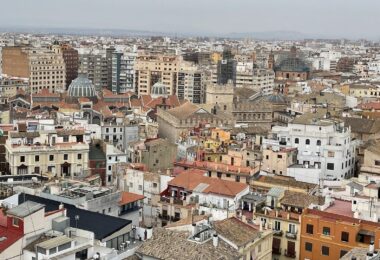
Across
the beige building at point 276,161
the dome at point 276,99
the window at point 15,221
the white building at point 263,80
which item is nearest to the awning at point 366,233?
the window at point 15,221

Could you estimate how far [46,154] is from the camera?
2213 inches

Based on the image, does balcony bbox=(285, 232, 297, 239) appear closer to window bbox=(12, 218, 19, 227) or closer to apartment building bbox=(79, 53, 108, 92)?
window bbox=(12, 218, 19, 227)

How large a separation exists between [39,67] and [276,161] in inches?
3545

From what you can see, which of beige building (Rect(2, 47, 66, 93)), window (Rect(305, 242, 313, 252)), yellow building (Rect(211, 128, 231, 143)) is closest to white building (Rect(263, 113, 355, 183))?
yellow building (Rect(211, 128, 231, 143))

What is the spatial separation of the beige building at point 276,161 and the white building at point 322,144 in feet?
4.87

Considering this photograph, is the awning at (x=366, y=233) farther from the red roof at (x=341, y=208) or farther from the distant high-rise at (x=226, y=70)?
the distant high-rise at (x=226, y=70)

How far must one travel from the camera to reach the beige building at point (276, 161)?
59.4 meters

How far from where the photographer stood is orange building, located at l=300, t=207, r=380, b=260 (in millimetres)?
39469

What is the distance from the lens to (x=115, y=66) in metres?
149

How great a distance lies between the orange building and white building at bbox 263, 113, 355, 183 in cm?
1856

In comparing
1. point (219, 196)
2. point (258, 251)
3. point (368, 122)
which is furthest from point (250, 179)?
point (368, 122)

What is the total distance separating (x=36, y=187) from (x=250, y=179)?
17175 millimetres

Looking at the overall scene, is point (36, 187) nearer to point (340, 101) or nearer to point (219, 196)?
point (219, 196)

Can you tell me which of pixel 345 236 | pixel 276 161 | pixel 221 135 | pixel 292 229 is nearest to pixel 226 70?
pixel 221 135
